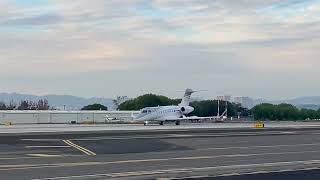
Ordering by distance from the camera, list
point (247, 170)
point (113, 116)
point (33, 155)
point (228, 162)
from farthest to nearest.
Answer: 1. point (113, 116)
2. point (33, 155)
3. point (228, 162)
4. point (247, 170)

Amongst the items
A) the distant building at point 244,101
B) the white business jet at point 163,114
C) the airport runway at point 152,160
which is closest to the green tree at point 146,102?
the distant building at point 244,101

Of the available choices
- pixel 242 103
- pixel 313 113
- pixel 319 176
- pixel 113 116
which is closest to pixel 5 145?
pixel 319 176

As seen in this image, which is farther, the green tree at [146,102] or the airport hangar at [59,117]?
the green tree at [146,102]

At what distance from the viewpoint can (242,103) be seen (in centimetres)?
16850

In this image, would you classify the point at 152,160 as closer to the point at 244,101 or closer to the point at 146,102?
the point at 146,102

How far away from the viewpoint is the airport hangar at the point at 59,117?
108 metres

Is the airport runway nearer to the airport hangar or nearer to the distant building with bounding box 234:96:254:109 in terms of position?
the airport hangar

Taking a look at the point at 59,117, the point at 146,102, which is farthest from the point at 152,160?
the point at 146,102

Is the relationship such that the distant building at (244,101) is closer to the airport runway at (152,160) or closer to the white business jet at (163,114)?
the white business jet at (163,114)

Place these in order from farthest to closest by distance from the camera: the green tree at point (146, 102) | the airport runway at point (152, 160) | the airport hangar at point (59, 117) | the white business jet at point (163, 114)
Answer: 1. the green tree at point (146, 102)
2. the airport hangar at point (59, 117)
3. the white business jet at point (163, 114)
4. the airport runway at point (152, 160)

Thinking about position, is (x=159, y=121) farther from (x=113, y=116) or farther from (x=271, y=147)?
(x=271, y=147)

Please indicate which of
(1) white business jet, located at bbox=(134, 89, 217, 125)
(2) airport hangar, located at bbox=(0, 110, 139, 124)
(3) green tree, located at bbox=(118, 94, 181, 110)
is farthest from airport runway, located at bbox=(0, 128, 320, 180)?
(3) green tree, located at bbox=(118, 94, 181, 110)

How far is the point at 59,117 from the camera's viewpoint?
115 meters

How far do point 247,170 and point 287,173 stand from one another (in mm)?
1469
